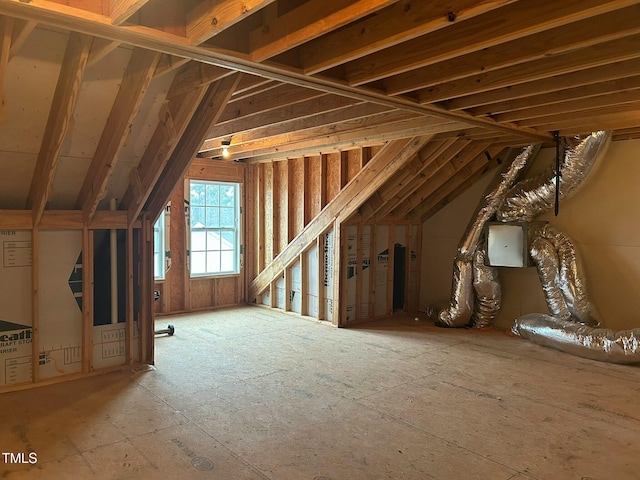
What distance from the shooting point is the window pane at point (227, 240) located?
23.2 ft

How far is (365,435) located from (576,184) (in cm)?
355

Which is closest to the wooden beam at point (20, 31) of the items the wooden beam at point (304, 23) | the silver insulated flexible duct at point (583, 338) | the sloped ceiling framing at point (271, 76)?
the sloped ceiling framing at point (271, 76)

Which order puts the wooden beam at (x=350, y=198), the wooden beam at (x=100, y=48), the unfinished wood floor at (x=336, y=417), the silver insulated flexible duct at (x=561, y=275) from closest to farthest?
the wooden beam at (x=100, y=48), the unfinished wood floor at (x=336, y=417), the silver insulated flexible duct at (x=561, y=275), the wooden beam at (x=350, y=198)

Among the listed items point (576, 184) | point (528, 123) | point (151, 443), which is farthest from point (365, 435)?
point (576, 184)

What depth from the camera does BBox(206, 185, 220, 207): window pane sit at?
22.6 feet

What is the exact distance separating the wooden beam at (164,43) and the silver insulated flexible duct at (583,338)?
3009mm

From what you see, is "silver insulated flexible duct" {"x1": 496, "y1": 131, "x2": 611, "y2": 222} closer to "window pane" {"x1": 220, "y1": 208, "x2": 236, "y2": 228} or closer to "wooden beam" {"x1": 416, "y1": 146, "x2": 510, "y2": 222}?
"wooden beam" {"x1": 416, "y1": 146, "x2": 510, "y2": 222}

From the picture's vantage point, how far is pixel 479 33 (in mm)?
2258

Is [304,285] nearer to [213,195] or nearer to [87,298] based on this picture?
[213,195]

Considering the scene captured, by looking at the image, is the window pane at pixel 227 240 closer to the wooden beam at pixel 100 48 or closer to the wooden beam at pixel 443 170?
the wooden beam at pixel 443 170

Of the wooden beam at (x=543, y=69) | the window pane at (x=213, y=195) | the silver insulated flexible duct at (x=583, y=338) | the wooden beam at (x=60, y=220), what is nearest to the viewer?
the wooden beam at (x=543, y=69)

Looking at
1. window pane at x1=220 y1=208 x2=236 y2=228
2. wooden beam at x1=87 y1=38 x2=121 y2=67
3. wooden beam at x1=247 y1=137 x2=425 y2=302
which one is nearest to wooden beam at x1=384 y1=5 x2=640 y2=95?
wooden beam at x1=87 y1=38 x2=121 y2=67

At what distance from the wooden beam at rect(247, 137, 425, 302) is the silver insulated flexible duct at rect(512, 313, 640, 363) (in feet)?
7.70

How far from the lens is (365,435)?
2975mm
